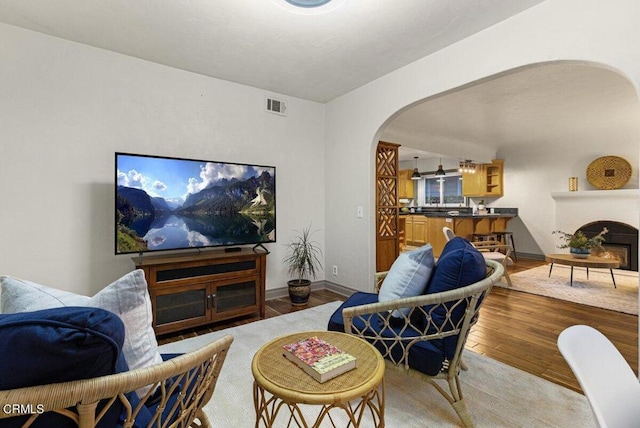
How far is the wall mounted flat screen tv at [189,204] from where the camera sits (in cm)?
263

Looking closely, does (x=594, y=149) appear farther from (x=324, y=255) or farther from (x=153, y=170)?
(x=153, y=170)

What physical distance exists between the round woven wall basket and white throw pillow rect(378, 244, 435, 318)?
6.31m

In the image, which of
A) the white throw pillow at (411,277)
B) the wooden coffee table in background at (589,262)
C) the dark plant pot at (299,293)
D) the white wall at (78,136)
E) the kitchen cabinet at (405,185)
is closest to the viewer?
the white throw pillow at (411,277)

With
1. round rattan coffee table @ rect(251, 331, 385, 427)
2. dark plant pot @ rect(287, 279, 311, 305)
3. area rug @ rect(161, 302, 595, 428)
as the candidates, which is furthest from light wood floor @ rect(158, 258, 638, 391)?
round rattan coffee table @ rect(251, 331, 385, 427)

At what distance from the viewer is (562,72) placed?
3174mm

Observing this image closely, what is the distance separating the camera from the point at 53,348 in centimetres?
66

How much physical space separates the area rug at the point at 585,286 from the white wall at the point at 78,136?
4492mm

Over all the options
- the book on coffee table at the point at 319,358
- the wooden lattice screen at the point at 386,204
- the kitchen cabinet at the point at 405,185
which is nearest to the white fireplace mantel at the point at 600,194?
the kitchen cabinet at the point at 405,185

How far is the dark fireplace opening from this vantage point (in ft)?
18.1

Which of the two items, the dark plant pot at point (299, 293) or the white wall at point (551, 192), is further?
the white wall at point (551, 192)

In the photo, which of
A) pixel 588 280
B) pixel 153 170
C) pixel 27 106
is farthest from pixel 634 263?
pixel 27 106

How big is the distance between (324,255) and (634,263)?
18.8 ft

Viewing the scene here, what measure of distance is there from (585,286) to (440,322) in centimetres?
422

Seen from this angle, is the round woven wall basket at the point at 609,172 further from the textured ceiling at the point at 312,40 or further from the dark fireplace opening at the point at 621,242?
the textured ceiling at the point at 312,40
